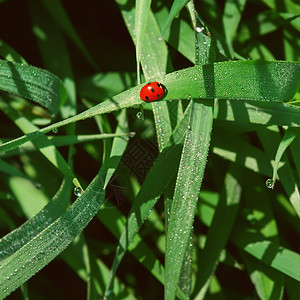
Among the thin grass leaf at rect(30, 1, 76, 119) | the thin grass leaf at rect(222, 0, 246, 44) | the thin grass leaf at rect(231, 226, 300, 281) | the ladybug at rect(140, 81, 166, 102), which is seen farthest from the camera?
the thin grass leaf at rect(30, 1, 76, 119)

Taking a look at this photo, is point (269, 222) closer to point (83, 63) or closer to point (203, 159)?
point (203, 159)

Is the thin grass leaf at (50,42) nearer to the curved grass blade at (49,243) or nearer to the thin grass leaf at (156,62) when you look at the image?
the thin grass leaf at (156,62)

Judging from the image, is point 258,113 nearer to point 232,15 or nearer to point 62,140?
point 232,15

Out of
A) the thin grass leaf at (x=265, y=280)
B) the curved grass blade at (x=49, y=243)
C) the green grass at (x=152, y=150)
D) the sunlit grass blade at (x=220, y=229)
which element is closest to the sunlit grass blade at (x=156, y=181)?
the green grass at (x=152, y=150)

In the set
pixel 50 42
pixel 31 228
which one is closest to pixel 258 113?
→ pixel 31 228

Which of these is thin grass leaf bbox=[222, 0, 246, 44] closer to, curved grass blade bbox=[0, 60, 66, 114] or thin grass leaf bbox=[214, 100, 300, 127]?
thin grass leaf bbox=[214, 100, 300, 127]

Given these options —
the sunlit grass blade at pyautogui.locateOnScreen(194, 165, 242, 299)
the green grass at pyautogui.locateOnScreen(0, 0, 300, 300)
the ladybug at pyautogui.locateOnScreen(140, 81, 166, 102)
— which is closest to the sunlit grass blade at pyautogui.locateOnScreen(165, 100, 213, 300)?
the green grass at pyautogui.locateOnScreen(0, 0, 300, 300)

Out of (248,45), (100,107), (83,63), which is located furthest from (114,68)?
(100,107)
